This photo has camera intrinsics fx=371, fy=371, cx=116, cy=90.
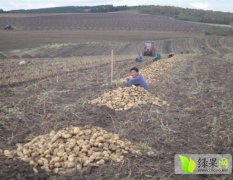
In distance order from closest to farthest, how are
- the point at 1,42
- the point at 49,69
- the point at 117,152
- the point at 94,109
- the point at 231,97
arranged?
the point at 117,152 < the point at 94,109 < the point at 231,97 < the point at 49,69 < the point at 1,42

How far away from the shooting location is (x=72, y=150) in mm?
6043

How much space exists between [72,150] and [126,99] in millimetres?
3704

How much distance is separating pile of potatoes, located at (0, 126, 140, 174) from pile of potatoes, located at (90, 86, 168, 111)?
2.70 m

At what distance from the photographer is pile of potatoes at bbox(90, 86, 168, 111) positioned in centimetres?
931

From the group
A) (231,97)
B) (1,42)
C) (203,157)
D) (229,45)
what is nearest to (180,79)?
(231,97)

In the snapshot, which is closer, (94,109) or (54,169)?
(54,169)

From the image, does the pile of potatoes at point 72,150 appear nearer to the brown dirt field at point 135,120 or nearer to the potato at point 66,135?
the potato at point 66,135

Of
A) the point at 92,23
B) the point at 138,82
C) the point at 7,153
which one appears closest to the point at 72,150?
the point at 7,153

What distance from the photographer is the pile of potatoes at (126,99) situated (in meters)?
9.31

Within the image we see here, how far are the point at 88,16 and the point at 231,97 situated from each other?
191 feet

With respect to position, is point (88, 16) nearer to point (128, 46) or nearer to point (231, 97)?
point (128, 46)

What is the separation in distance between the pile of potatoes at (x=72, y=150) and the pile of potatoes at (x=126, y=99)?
8.87 feet

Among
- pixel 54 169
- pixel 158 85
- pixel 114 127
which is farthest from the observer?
pixel 158 85

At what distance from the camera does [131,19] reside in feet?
218
